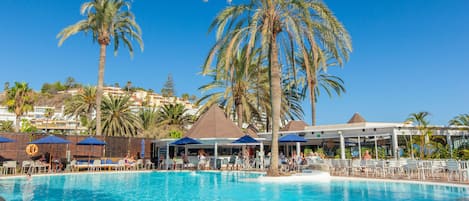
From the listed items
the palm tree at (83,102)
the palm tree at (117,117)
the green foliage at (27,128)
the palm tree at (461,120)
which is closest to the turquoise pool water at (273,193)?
the palm tree at (461,120)

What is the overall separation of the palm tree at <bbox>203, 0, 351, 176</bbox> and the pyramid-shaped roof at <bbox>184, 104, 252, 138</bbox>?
33.4 ft

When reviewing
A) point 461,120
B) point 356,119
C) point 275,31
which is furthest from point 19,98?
point 461,120

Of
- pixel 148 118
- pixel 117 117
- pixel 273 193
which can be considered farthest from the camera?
pixel 148 118

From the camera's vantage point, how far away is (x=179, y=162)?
2508cm

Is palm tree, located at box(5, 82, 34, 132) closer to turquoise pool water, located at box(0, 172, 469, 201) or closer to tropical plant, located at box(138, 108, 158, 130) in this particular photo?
tropical plant, located at box(138, 108, 158, 130)

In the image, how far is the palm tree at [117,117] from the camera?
39938 millimetres

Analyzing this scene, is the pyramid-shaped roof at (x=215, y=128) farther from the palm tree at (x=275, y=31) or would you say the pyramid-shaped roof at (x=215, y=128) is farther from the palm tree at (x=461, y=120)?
the palm tree at (x=461, y=120)

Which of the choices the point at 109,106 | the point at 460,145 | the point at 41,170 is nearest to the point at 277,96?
the point at 460,145

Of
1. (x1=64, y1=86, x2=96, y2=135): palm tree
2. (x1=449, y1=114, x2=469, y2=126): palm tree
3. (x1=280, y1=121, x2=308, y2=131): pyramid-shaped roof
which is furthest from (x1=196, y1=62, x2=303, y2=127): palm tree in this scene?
(x1=64, y1=86, x2=96, y2=135): palm tree

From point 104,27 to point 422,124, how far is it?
75.5ft

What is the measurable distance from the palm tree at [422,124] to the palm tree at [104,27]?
2068cm

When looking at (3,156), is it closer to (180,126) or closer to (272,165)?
(272,165)

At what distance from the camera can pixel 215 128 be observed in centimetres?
2733

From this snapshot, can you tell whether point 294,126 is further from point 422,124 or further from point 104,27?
point 104,27
